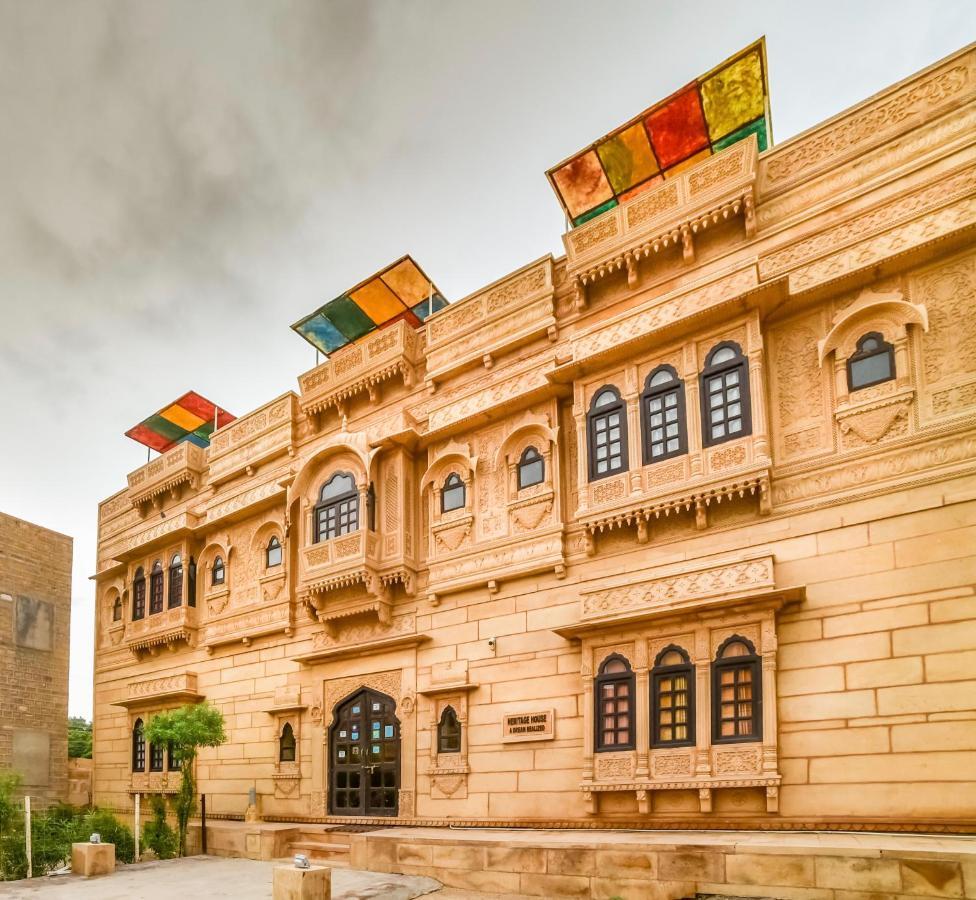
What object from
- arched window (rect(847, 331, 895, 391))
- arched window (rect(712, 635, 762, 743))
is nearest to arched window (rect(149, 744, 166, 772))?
arched window (rect(712, 635, 762, 743))

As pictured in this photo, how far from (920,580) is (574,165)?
8427mm

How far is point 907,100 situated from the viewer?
10828 mm

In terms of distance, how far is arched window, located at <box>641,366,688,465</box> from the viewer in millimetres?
11719

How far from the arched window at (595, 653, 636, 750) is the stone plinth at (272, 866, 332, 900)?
405cm

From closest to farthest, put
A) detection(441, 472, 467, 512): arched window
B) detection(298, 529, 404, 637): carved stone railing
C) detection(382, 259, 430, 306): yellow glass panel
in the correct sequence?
detection(441, 472, 467, 512): arched window < detection(298, 529, 404, 637): carved stone railing < detection(382, 259, 430, 306): yellow glass panel

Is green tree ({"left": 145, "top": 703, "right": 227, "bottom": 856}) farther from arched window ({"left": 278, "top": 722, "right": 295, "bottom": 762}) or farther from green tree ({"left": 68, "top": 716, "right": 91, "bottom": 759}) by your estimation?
green tree ({"left": 68, "top": 716, "right": 91, "bottom": 759})

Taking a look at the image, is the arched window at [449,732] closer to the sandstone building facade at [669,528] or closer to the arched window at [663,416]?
the sandstone building facade at [669,528]

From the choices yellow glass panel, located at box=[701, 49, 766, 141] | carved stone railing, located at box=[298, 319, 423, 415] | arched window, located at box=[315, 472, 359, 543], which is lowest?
arched window, located at box=[315, 472, 359, 543]

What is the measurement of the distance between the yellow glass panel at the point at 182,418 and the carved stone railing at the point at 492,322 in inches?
342

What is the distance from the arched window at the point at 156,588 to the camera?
1997cm

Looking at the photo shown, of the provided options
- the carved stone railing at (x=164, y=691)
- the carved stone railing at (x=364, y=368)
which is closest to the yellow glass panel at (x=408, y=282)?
the carved stone railing at (x=364, y=368)

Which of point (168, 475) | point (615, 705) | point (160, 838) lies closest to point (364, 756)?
point (160, 838)

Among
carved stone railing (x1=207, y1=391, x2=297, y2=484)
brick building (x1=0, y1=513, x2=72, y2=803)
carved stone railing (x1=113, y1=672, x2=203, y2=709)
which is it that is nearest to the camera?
carved stone railing (x1=207, y1=391, x2=297, y2=484)

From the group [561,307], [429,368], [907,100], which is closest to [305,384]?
[429,368]
